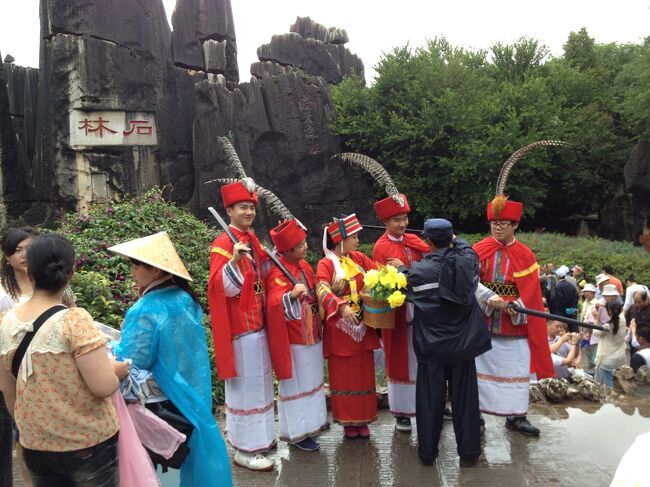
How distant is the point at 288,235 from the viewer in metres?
4.52

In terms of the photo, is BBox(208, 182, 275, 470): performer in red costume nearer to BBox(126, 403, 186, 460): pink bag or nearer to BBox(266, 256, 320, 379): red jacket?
BBox(266, 256, 320, 379): red jacket

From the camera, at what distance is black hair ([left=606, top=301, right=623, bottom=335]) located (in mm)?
5823

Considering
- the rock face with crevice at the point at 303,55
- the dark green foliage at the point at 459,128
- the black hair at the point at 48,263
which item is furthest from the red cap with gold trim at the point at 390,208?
the rock face with crevice at the point at 303,55

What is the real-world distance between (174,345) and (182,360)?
103 millimetres

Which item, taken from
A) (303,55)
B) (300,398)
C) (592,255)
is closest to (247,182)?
(300,398)

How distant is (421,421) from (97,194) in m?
12.7

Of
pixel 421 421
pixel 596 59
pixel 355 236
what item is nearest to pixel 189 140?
pixel 355 236

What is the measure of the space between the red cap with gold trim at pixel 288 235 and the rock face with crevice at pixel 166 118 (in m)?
9.15

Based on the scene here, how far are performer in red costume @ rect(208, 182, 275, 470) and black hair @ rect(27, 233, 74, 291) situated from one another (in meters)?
1.75

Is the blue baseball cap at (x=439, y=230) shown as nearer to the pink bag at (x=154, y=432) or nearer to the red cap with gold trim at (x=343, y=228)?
the red cap with gold trim at (x=343, y=228)

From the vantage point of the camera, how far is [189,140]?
16.0 m

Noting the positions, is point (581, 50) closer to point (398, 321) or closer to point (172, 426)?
point (398, 321)

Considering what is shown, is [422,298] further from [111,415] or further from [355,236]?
[111,415]

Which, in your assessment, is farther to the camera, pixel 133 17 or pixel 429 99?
pixel 429 99
